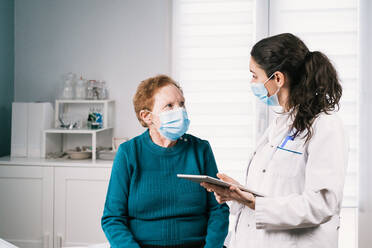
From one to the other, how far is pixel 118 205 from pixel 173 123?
1.21 ft

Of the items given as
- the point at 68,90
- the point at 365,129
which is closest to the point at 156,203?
the point at 365,129

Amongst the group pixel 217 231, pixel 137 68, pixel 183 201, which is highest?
pixel 137 68

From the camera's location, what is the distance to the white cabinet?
302cm

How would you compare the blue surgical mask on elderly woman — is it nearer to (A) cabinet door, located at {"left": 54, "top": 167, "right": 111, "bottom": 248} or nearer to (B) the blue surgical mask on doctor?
(B) the blue surgical mask on doctor

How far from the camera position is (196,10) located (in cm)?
337

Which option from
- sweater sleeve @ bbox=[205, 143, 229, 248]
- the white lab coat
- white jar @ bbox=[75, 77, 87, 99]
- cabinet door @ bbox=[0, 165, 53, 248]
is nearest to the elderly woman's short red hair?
sweater sleeve @ bbox=[205, 143, 229, 248]

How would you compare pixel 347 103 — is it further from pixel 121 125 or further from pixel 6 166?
pixel 6 166

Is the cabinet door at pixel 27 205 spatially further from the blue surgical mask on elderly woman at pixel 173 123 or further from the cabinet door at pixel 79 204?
the blue surgical mask on elderly woman at pixel 173 123

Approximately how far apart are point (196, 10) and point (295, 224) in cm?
247

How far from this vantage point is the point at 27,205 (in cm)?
307

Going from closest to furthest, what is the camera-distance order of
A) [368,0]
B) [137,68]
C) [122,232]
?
[122,232]
[368,0]
[137,68]

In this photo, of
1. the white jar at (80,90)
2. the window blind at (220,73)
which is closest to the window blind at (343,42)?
the window blind at (220,73)

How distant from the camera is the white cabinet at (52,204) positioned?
302 centimetres

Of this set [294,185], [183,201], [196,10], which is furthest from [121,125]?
[294,185]
